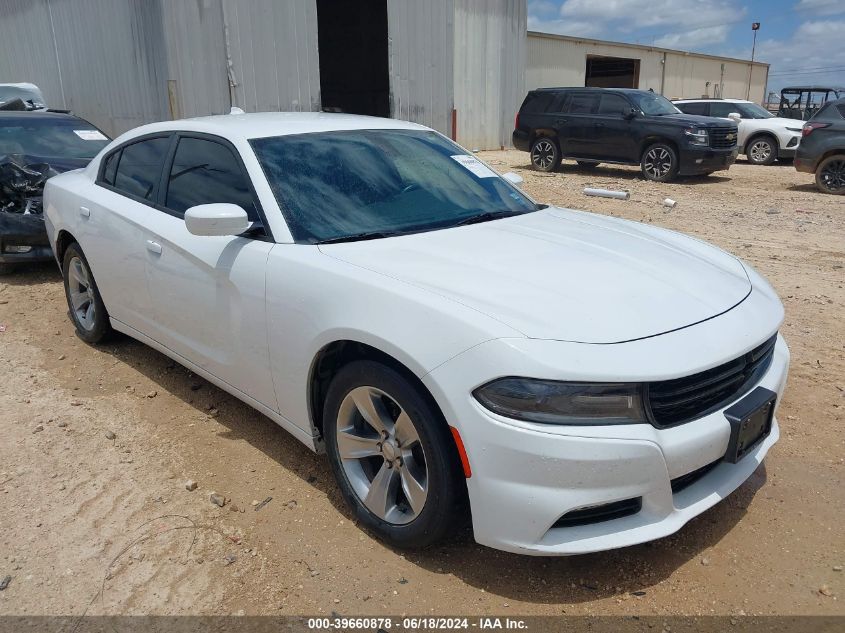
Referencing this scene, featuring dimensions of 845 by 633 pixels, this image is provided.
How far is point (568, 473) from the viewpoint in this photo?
2150 millimetres

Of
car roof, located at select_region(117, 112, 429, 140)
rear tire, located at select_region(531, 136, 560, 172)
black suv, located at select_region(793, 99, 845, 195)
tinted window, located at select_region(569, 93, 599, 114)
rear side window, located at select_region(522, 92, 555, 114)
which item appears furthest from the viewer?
rear side window, located at select_region(522, 92, 555, 114)

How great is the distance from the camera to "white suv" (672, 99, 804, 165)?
16.6m

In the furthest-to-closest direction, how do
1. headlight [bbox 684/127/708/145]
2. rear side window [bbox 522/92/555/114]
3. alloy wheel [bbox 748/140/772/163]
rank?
alloy wheel [bbox 748/140/772/163] < rear side window [bbox 522/92/555/114] < headlight [bbox 684/127/708/145]

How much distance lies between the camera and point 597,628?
7.54ft

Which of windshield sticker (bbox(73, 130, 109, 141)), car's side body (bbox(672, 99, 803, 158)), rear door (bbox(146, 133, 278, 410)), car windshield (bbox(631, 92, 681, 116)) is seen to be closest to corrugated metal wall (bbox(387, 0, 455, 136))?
car windshield (bbox(631, 92, 681, 116))

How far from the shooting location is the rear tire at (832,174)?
11742 millimetres

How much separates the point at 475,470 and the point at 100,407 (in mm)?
2748

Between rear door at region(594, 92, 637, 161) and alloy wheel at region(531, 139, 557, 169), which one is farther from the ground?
rear door at region(594, 92, 637, 161)

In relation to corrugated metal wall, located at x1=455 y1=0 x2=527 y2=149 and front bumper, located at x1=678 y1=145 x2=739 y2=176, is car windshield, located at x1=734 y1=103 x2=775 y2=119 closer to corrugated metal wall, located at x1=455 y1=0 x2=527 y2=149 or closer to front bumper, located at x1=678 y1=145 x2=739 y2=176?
front bumper, located at x1=678 y1=145 x2=739 y2=176

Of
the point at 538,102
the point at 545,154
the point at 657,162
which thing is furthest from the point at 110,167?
the point at 538,102

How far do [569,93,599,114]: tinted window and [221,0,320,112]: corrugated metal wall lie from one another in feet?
18.0

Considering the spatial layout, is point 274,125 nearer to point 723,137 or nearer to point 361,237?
point 361,237

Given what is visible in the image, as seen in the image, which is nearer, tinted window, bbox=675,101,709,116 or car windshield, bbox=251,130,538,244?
car windshield, bbox=251,130,538,244

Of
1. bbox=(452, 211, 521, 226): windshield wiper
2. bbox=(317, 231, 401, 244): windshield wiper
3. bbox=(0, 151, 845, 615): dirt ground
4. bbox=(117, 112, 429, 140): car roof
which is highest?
bbox=(117, 112, 429, 140): car roof
